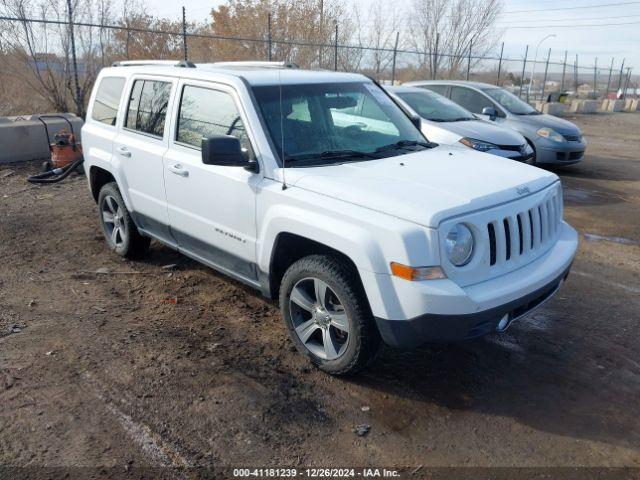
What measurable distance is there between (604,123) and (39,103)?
20.0 m

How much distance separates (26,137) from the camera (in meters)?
10.1

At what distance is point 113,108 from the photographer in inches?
213

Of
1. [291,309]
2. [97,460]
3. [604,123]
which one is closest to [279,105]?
Result: [291,309]

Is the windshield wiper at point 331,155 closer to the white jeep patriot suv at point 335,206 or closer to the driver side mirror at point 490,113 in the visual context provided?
the white jeep patriot suv at point 335,206

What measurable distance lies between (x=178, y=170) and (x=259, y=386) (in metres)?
1.86

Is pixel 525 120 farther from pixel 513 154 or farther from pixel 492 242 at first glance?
pixel 492 242

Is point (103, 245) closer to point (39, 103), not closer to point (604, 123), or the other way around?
point (39, 103)

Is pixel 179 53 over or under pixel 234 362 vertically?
over

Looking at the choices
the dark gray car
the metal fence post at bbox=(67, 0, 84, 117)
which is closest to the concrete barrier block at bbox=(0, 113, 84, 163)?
the metal fence post at bbox=(67, 0, 84, 117)

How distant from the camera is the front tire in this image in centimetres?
335

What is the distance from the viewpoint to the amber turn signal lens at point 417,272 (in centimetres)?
299

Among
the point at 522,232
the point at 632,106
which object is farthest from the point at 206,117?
the point at 632,106

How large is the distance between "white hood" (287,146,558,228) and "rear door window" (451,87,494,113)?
746 cm

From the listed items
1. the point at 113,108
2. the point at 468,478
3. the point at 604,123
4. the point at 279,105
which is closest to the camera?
the point at 468,478
